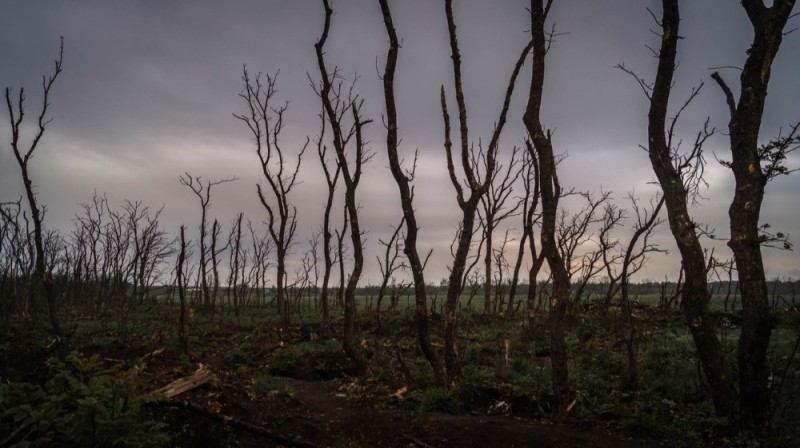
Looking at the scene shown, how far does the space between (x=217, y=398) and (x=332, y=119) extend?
339 inches

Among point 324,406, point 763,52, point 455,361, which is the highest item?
point 763,52

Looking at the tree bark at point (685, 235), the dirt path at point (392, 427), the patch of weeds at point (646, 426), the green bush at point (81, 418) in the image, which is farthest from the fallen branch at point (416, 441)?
the tree bark at point (685, 235)

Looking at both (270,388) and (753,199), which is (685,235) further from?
(270,388)

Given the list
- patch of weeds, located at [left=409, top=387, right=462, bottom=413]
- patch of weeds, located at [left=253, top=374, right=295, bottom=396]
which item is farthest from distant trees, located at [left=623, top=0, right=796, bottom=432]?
patch of weeds, located at [left=253, top=374, right=295, bottom=396]

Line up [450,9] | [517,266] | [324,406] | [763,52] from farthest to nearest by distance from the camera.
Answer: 1. [517,266]
2. [450,9]
3. [324,406]
4. [763,52]

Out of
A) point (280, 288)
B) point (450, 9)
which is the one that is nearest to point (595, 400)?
point (450, 9)

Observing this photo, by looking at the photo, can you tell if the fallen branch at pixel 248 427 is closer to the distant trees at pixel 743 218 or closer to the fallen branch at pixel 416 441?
the fallen branch at pixel 416 441

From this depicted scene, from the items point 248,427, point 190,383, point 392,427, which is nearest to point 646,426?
point 392,427

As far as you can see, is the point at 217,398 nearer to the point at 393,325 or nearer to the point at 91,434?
the point at 91,434

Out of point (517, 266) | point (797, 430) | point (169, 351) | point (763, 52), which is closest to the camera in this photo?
point (797, 430)

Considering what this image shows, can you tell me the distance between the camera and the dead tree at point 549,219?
862 cm

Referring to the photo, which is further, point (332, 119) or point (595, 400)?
point (332, 119)

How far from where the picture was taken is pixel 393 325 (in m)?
22.6

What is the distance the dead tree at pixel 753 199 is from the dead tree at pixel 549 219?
273 centimetres
